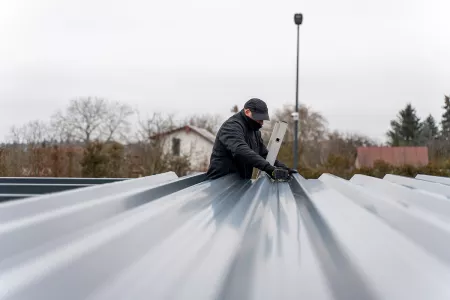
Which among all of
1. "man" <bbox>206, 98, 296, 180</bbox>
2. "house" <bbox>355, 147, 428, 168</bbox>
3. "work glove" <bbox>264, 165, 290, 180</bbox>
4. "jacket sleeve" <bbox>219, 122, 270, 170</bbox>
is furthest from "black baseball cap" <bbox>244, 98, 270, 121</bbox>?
"house" <bbox>355, 147, 428, 168</bbox>

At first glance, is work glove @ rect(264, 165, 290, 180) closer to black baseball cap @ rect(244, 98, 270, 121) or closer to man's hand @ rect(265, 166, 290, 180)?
man's hand @ rect(265, 166, 290, 180)

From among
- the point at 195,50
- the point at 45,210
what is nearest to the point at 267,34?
the point at 195,50

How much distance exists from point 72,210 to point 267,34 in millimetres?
20172

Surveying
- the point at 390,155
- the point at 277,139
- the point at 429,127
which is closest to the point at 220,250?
the point at 277,139

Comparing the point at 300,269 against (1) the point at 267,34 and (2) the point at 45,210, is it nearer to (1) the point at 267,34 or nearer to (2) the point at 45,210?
(2) the point at 45,210

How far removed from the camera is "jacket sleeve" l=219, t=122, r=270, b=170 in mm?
3097

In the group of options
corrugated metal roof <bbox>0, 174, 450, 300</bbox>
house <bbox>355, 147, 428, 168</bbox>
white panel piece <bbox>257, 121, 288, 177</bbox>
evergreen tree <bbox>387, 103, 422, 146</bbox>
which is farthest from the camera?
evergreen tree <bbox>387, 103, 422, 146</bbox>

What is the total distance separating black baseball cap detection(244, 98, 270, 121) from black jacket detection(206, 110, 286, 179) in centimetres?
9

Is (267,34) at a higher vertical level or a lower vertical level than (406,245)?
higher

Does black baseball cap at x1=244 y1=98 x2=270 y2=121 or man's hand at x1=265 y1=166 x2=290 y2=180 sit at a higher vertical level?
black baseball cap at x1=244 y1=98 x2=270 y2=121

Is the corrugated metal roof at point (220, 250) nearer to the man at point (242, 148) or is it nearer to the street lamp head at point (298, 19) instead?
the man at point (242, 148)

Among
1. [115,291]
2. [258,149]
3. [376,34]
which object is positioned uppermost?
[376,34]

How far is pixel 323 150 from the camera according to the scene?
2555 cm

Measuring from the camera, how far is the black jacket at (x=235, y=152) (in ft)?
10.3
